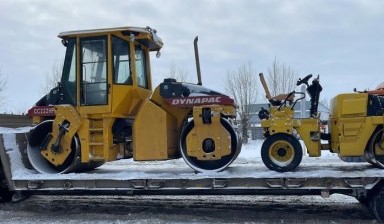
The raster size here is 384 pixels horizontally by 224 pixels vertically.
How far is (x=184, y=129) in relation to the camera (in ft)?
26.0

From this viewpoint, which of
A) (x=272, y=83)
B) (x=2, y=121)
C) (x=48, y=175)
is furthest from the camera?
(x=272, y=83)

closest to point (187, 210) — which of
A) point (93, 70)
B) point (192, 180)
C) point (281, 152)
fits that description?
point (192, 180)

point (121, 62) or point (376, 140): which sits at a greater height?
point (121, 62)

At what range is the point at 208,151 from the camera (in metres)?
7.73

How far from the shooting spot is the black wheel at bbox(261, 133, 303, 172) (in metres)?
7.33

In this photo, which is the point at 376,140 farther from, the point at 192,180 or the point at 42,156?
the point at 42,156

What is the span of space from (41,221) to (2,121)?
7.97ft

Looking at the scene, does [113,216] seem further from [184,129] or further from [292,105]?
[292,105]

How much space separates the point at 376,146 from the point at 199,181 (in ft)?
8.98

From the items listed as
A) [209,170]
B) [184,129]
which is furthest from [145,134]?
[209,170]

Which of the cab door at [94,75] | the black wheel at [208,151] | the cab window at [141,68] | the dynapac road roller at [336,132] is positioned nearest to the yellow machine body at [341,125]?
the dynapac road roller at [336,132]

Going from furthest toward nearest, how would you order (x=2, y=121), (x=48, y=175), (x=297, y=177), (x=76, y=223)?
(x=2, y=121) → (x=48, y=175) → (x=76, y=223) → (x=297, y=177)

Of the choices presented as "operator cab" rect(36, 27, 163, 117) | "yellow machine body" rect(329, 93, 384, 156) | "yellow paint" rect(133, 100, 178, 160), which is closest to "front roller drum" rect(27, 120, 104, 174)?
"operator cab" rect(36, 27, 163, 117)

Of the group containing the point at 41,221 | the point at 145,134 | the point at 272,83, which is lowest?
the point at 41,221
